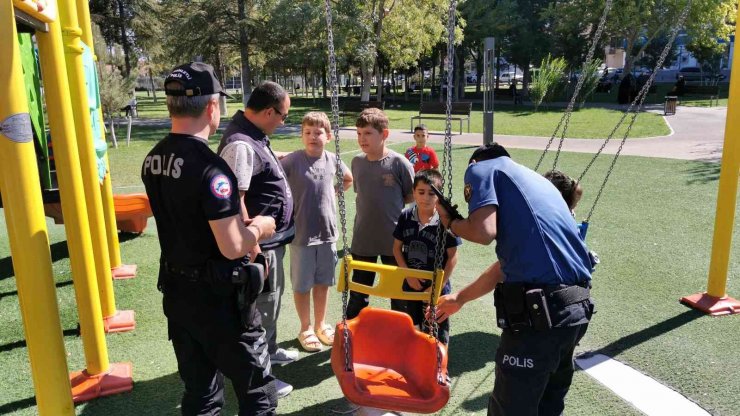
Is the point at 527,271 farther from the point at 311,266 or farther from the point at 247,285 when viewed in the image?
the point at 311,266

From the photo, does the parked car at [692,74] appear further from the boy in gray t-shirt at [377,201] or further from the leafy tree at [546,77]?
the boy in gray t-shirt at [377,201]

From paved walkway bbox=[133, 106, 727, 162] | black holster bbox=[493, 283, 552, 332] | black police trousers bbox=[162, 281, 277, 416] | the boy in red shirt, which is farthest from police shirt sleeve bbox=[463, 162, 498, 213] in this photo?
paved walkway bbox=[133, 106, 727, 162]

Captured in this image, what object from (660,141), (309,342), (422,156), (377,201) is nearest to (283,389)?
(309,342)

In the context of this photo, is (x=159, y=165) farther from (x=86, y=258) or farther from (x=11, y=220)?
(x=86, y=258)

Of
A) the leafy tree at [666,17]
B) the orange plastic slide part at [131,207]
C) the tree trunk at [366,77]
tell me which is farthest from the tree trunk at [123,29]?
the leafy tree at [666,17]

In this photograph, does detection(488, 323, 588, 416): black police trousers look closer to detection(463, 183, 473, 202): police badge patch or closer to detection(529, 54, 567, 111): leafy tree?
detection(463, 183, 473, 202): police badge patch

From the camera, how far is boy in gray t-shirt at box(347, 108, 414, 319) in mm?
4133

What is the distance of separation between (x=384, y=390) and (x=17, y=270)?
6.14ft

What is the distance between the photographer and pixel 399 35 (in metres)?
26.8

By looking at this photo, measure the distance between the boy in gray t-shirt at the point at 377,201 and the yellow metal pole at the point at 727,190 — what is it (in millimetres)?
2742

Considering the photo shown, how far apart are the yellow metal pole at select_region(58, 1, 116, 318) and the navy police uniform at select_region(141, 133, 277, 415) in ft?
5.78

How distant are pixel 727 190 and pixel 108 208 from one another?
18.0ft

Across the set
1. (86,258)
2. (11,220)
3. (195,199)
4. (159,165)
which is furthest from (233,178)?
(86,258)

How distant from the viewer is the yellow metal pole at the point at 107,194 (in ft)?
14.4
